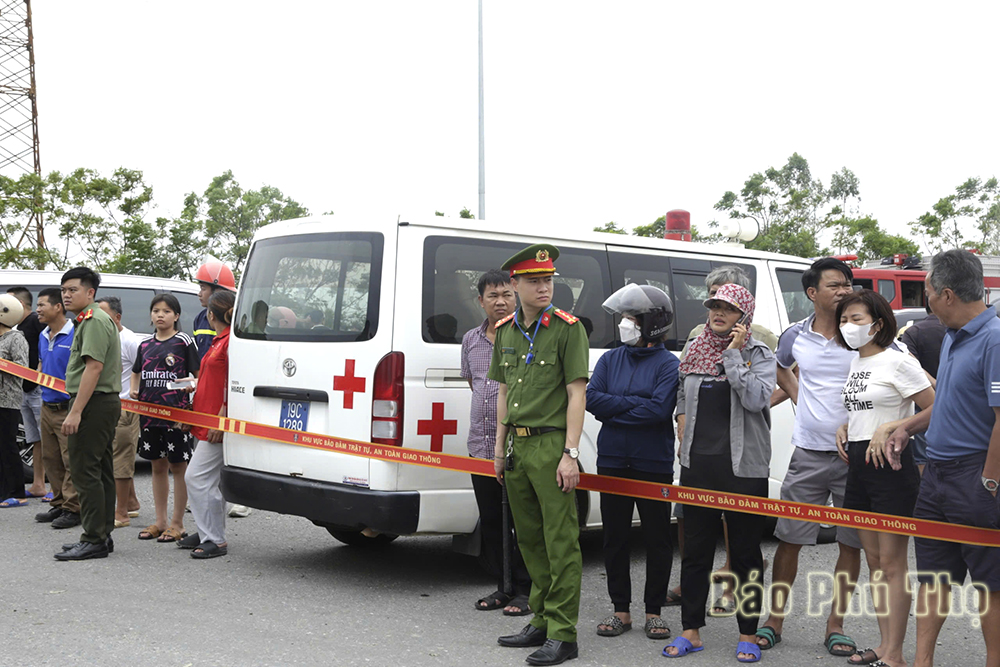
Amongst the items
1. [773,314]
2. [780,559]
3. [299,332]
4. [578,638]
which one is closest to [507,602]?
[578,638]

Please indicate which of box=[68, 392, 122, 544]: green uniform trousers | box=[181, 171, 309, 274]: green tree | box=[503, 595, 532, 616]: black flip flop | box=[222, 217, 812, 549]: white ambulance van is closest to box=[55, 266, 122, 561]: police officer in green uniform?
box=[68, 392, 122, 544]: green uniform trousers

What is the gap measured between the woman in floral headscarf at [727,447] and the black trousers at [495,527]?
1.11 metres

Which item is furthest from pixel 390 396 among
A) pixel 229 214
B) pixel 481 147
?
pixel 229 214

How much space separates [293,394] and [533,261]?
1.90 m

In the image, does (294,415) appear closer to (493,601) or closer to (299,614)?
(299,614)

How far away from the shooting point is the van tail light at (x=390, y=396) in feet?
17.4

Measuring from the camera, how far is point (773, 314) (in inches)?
280

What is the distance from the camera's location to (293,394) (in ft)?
18.7

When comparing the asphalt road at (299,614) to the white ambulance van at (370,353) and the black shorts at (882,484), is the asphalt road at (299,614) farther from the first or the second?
the black shorts at (882,484)

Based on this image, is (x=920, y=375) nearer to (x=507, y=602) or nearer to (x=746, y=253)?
(x=507, y=602)

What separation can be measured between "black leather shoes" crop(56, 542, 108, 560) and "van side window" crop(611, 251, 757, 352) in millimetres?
3802

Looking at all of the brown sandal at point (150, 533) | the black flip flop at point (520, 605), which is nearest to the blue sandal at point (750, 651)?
the black flip flop at point (520, 605)

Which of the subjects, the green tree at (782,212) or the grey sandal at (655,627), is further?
the green tree at (782,212)

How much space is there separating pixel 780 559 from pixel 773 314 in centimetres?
262
